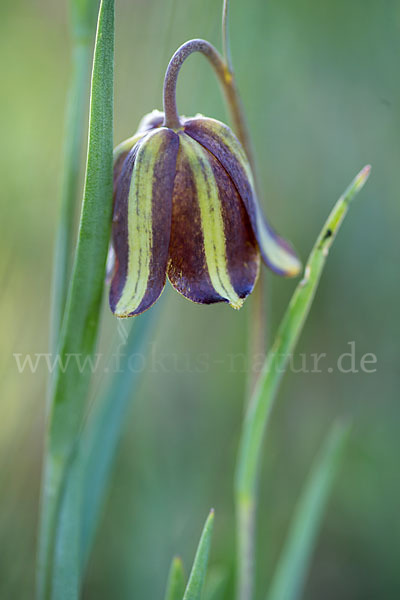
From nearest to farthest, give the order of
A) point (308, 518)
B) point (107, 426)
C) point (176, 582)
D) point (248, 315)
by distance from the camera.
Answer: point (176, 582)
point (107, 426)
point (308, 518)
point (248, 315)

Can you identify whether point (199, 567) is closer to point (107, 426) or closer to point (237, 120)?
point (107, 426)

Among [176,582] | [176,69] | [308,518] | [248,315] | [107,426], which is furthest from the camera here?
[248,315]

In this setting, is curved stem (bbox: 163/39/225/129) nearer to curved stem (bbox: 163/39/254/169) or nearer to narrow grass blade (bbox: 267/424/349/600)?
curved stem (bbox: 163/39/254/169)

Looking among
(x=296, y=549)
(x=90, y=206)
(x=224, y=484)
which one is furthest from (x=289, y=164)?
(x=90, y=206)

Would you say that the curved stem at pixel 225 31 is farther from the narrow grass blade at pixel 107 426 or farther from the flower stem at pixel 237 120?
the narrow grass blade at pixel 107 426

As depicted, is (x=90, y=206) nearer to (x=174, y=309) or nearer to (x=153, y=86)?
(x=153, y=86)

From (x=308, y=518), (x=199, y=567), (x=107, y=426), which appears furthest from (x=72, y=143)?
(x=308, y=518)
